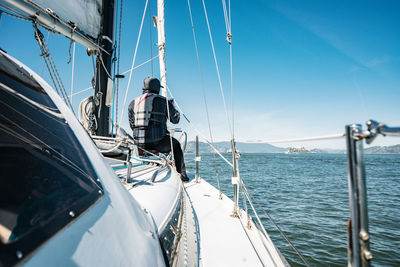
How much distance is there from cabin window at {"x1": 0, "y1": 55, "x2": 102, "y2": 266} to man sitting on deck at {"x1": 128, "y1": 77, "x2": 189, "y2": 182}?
82.9 inches

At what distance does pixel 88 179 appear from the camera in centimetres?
75

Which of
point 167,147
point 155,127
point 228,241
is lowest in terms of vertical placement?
point 228,241

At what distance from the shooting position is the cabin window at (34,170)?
0.43 meters

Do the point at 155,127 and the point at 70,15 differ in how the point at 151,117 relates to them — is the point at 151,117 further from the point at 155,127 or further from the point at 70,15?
the point at 70,15

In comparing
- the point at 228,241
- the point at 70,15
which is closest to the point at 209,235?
the point at 228,241

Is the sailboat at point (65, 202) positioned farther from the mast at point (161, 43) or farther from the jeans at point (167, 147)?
the mast at point (161, 43)

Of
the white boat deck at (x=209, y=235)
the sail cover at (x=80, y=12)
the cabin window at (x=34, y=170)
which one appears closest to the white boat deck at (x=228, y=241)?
the white boat deck at (x=209, y=235)

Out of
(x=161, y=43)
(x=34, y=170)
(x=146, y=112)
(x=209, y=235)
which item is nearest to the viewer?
(x=34, y=170)

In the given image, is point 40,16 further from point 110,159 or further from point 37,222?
point 37,222

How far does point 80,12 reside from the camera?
273cm

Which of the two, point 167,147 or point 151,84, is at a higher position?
point 151,84

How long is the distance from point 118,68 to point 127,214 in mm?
3719

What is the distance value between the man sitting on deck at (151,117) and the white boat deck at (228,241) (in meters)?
1.13

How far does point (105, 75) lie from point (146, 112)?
4.31ft
